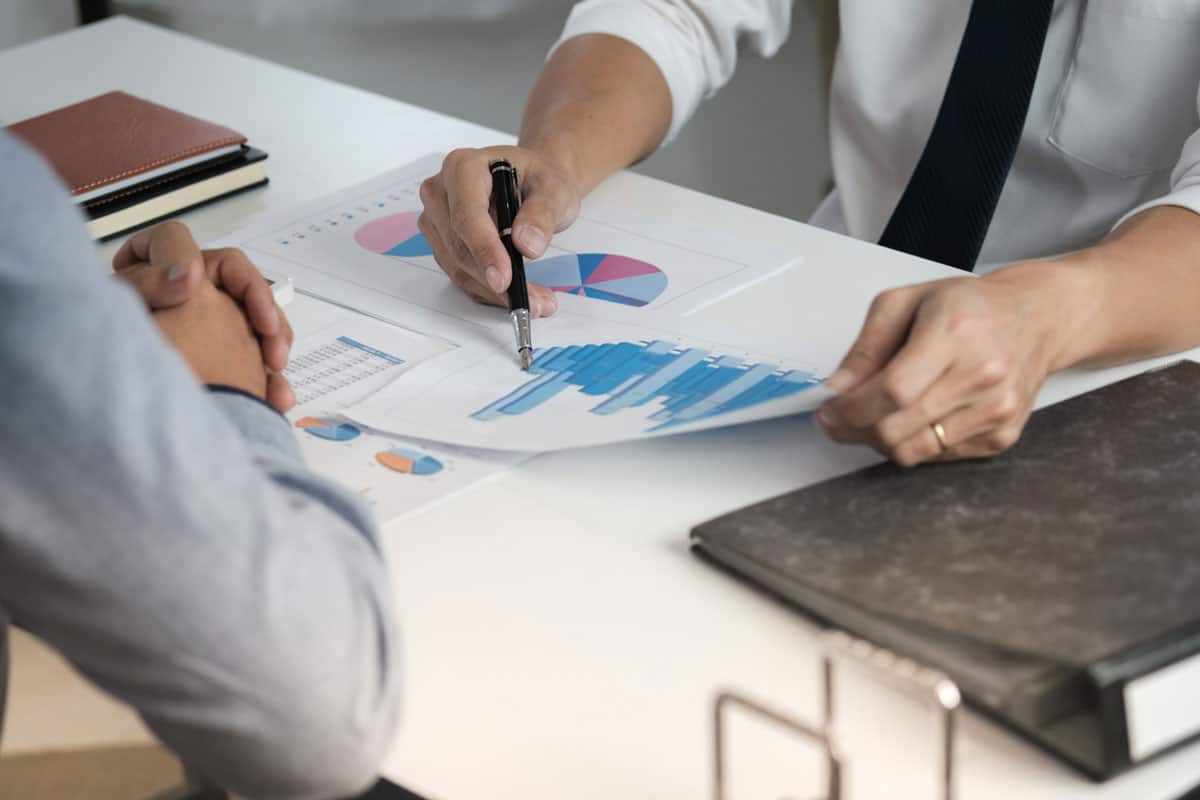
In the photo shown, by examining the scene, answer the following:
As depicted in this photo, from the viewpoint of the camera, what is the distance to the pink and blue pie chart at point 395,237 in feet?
3.76

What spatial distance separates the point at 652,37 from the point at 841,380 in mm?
692

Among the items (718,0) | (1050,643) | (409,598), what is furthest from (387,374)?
(718,0)

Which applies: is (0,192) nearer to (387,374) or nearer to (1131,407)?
(387,374)

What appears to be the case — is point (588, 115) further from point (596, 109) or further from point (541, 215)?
point (541, 215)

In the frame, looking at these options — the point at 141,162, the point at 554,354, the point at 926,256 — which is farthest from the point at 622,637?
the point at 141,162

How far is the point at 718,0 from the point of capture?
1.43m

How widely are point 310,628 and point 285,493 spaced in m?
0.09

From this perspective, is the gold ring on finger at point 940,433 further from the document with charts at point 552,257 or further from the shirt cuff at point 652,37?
the shirt cuff at point 652,37

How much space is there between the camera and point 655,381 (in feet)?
2.97

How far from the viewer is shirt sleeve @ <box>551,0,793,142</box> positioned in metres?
1.40

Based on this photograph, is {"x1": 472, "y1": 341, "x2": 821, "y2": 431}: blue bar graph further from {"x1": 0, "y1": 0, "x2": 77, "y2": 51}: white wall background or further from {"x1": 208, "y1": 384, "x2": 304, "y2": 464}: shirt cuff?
{"x1": 0, "y1": 0, "x2": 77, "y2": 51}: white wall background

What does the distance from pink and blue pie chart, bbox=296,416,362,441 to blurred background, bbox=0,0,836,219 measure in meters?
1.93

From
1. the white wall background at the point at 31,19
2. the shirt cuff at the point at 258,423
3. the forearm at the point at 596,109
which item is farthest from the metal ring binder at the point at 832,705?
the white wall background at the point at 31,19

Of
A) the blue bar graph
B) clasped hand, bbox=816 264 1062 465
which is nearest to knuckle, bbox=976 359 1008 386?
clasped hand, bbox=816 264 1062 465
